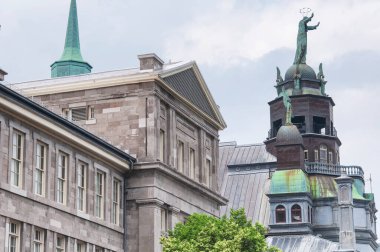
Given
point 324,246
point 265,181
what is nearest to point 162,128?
point 324,246

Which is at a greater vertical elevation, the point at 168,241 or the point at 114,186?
the point at 114,186

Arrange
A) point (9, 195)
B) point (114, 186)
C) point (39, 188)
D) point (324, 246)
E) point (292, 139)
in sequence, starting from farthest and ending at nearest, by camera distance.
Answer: point (292, 139) < point (324, 246) < point (114, 186) < point (39, 188) < point (9, 195)

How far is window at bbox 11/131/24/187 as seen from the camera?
48219 millimetres

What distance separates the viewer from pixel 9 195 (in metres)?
47.3

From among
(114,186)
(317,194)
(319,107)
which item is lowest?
(114,186)

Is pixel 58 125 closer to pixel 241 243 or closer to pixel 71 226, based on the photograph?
pixel 71 226

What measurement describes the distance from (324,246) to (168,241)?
215ft

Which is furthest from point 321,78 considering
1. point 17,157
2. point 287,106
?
point 17,157

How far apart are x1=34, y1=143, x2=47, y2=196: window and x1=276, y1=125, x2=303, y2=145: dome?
74.3 m

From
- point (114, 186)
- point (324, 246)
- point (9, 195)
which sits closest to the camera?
point (9, 195)

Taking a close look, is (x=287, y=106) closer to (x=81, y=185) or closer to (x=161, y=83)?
(x=161, y=83)

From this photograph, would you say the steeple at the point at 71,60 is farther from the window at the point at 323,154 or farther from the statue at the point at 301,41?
the window at the point at 323,154

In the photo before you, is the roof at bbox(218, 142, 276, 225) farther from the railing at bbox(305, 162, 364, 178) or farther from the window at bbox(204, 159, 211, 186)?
the window at bbox(204, 159, 211, 186)

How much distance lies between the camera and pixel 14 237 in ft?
157
